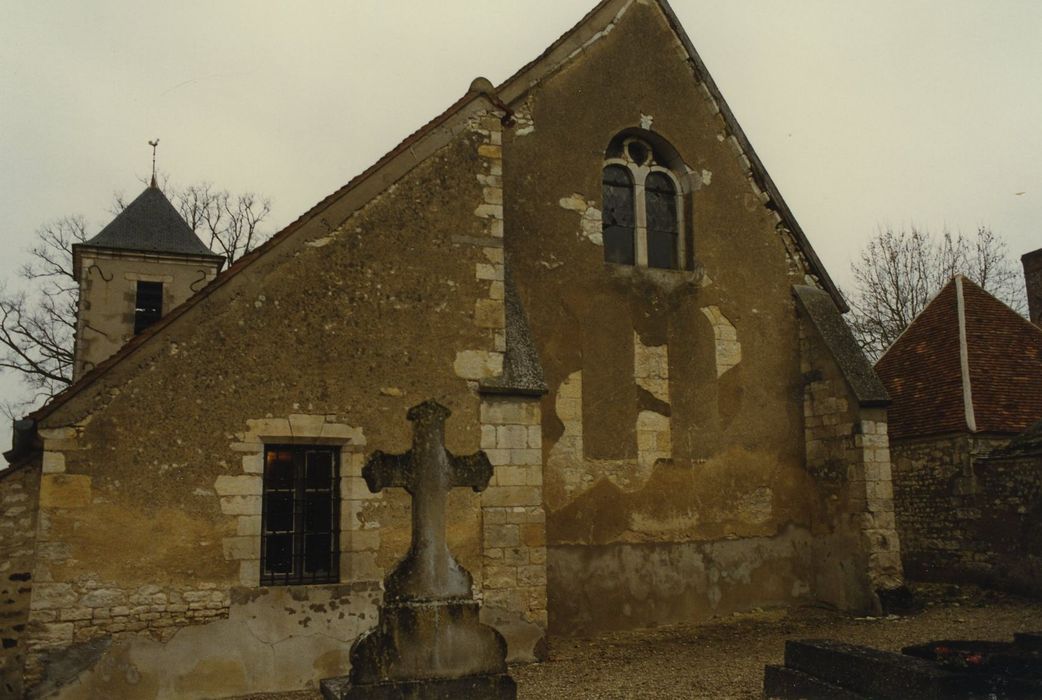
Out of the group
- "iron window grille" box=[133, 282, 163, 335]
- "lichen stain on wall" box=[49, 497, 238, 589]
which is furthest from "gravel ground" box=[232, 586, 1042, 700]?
"iron window grille" box=[133, 282, 163, 335]

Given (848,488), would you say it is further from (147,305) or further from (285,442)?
(147,305)

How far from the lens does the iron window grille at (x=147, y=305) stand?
18.5 meters

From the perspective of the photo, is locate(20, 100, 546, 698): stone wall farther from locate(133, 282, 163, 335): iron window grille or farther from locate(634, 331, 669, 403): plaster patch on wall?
locate(133, 282, 163, 335): iron window grille

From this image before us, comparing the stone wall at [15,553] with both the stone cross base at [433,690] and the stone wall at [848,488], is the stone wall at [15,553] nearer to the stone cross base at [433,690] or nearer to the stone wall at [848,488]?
the stone cross base at [433,690]

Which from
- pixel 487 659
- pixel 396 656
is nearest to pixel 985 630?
pixel 487 659

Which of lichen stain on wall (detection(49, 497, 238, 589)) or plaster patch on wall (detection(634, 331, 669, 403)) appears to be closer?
lichen stain on wall (detection(49, 497, 238, 589))

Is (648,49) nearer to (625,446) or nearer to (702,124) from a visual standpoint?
→ (702,124)

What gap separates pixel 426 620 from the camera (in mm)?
5645

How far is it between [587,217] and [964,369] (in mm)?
7803

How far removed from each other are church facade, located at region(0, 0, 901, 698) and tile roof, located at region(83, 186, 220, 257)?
11431 millimetres

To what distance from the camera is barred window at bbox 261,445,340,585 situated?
7969mm

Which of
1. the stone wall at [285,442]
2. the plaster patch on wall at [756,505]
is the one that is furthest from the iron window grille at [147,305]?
the plaster patch on wall at [756,505]

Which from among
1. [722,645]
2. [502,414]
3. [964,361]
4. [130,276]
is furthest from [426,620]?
[130,276]

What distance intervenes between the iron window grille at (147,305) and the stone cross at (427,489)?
14.4 m
